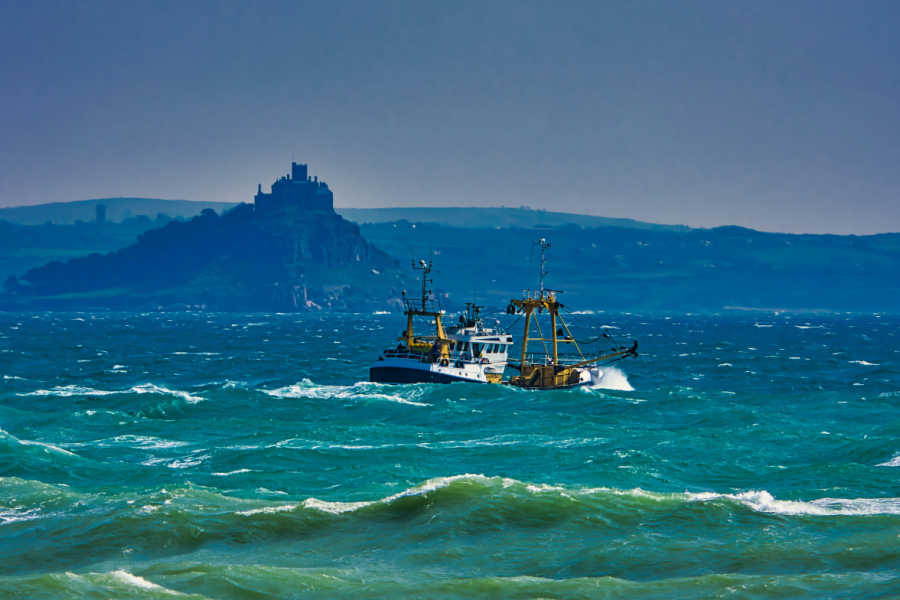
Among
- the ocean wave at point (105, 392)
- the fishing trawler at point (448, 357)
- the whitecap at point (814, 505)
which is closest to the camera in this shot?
the whitecap at point (814, 505)

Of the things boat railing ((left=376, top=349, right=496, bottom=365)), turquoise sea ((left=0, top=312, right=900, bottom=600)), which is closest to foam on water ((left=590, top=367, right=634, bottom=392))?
turquoise sea ((left=0, top=312, right=900, bottom=600))

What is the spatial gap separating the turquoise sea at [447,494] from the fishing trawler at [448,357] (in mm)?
4239

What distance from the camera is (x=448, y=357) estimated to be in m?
72.4

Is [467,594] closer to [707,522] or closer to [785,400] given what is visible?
[707,522]

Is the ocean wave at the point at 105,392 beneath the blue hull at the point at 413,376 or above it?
beneath

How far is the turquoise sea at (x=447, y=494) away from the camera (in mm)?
21484

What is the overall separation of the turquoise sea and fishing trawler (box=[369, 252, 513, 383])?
4239 mm

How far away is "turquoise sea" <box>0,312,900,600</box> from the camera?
846 inches

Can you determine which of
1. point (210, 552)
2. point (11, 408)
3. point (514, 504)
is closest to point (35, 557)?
point (210, 552)

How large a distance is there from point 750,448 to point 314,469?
691 inches

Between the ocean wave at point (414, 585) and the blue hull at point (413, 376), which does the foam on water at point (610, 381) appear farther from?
the ocean wave at point (414, 585)

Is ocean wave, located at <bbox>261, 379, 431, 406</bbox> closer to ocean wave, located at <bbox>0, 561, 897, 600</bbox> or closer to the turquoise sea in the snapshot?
the turquoise sea

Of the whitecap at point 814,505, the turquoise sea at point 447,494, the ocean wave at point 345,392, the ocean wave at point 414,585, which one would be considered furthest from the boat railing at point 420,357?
the ocean wave at point 414,585

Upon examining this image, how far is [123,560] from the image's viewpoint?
76.6 feet
